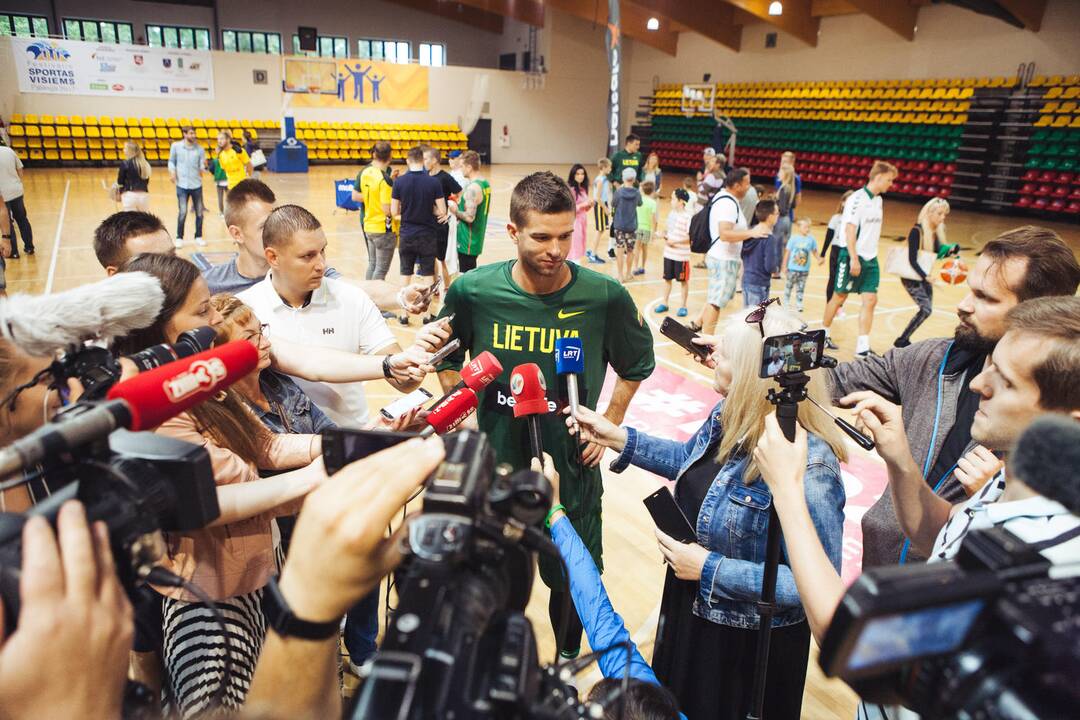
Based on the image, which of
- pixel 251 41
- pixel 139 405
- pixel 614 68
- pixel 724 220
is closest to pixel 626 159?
pixel 614 68

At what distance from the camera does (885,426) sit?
184cm

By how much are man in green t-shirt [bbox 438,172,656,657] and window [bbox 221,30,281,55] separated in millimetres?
26371

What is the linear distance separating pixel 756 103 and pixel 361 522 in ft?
83.8

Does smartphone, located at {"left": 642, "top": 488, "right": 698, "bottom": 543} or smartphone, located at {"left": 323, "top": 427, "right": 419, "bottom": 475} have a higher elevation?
smartphone, located at {"left": 323, "top": 427, "right": 419, "bottom": 475}

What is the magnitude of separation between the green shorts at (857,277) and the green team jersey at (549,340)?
493 cm

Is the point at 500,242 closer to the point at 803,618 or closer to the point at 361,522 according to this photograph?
the point at 803,618

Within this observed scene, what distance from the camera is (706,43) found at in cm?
2502

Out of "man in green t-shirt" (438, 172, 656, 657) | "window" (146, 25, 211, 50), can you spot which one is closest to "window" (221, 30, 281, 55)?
"window" (146, 25, 211, 50)

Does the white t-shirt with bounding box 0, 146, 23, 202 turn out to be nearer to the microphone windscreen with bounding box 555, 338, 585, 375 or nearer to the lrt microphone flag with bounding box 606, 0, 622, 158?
the lrt microphone flag with bounding box 606, 0, 622, 158

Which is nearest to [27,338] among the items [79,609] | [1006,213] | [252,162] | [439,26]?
[79,609]

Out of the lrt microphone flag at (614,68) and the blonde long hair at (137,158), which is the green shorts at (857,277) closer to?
the lrt microphone flag at (614,68)

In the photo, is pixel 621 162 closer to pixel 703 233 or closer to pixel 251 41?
pixel 703 233

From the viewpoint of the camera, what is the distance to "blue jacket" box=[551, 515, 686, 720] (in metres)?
1.61

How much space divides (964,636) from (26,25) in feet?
97.6
